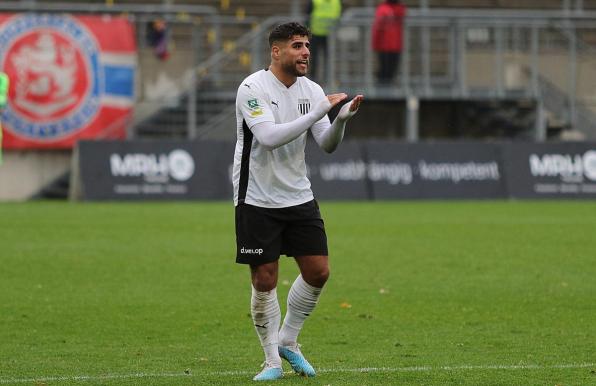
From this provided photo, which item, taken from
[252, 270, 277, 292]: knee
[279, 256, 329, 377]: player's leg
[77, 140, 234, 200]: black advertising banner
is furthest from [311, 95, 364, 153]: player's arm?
[77, 140, 234, 200]: black advertising banner

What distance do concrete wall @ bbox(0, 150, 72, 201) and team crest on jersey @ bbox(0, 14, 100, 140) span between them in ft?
2.61

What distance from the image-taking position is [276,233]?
8141 millimetres

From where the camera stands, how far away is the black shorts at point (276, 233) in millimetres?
8102

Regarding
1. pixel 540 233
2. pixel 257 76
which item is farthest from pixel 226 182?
pixel 257 76

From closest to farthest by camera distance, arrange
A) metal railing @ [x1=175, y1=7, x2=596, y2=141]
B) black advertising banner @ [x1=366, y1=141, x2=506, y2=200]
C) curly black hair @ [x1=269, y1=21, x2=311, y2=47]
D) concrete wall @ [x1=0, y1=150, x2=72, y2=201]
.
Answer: curly black hair @ [x1=269, y1=21, x2=311, y2=47], black advertising banner @ [x1=366, y1=141, x2=506, y2=200], concrete wall @ [x1=0, y1=150, x2=72, y2=201], metal railing @ [x1=175, y1=7, x2=596, y2=141]

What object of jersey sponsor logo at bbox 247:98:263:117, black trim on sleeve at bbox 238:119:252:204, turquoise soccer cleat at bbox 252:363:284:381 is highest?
jersey sponsor logo at bbox 247:98:263:117

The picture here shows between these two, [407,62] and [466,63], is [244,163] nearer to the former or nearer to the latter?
[407,62]

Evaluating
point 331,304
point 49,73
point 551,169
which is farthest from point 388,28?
point 331,304

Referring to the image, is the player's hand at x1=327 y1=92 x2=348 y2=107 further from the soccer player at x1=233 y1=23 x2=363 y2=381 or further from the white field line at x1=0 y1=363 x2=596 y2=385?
the white field line at x1=0 y1=363 x2=596 y2=385

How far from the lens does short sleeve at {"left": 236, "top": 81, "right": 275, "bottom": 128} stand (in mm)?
7922

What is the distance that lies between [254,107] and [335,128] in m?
0.50

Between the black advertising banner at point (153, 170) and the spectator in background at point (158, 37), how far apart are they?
389 centimetres

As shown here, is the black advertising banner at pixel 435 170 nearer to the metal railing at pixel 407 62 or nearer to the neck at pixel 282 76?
the metal railing at pixel 407 62

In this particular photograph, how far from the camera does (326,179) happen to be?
2772 cm
